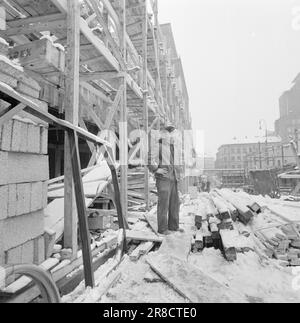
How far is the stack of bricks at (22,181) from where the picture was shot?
236cm

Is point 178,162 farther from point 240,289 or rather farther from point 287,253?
point 240,289

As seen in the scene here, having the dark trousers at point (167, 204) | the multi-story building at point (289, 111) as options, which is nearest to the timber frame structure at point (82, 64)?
the dark trousers at point (167, 204)

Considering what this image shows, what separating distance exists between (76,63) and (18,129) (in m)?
1.42

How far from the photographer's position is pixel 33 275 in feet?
5.68

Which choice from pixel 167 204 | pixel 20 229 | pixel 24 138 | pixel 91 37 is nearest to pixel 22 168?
pixel 24 138

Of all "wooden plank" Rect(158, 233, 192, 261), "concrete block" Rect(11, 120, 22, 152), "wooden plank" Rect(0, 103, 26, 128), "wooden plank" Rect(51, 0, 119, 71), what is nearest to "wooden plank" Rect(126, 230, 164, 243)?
"wooden plank" Rect(158, 233, 192, 261)

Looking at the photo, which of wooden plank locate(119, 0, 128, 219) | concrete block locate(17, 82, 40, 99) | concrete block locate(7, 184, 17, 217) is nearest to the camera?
concrete block locate(7, 184, 17, 217)

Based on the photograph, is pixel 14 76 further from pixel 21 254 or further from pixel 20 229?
pixel 21 254

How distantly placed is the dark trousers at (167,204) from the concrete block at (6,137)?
2994 mm

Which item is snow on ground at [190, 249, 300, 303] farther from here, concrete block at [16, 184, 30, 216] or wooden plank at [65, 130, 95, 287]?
concrete block at [16, 184, 30, 216]

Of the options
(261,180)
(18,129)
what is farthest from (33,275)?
(261,180)

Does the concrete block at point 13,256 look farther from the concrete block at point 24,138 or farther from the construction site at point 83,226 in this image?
the concrete block at point 24,138

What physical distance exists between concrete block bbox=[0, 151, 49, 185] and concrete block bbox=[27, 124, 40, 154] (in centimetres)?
7

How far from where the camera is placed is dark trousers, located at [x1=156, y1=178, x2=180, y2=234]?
4.75m
